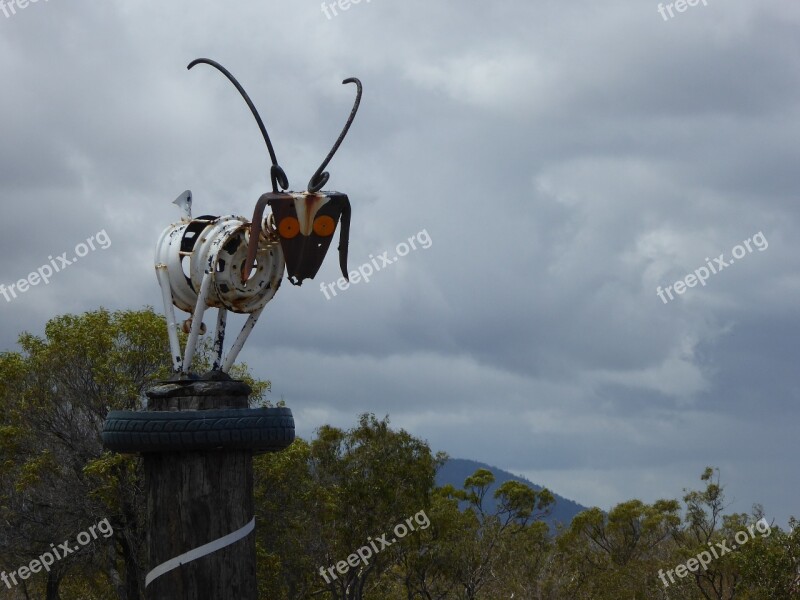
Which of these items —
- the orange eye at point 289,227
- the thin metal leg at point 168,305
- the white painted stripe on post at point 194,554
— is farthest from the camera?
the thin metal leg at point 168,305

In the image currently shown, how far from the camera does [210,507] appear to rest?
15.8 ft

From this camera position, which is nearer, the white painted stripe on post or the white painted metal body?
the white painted stripe on post

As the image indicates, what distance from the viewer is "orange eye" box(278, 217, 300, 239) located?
514 centimetres

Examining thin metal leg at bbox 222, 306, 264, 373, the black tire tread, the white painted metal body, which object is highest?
the white painted metal body

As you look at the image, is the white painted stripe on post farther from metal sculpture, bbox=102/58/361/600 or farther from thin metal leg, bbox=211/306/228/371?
thin metal leg, bbox=211/306/228/371

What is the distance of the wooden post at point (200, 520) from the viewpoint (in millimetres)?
4770

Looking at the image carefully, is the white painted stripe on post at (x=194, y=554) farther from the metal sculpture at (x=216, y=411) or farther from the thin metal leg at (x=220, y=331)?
the thin metal leg at (x=220, y=331)

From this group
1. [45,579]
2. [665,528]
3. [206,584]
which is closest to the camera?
[206,584]

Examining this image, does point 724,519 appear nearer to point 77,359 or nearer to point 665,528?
point 665,528

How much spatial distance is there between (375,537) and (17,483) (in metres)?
7.50

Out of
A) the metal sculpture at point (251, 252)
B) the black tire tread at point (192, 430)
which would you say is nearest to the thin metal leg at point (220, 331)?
the metal sculpture at point (251, 252)

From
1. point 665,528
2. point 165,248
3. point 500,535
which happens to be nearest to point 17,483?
point 500,535

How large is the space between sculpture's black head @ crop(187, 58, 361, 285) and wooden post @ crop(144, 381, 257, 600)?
944mm

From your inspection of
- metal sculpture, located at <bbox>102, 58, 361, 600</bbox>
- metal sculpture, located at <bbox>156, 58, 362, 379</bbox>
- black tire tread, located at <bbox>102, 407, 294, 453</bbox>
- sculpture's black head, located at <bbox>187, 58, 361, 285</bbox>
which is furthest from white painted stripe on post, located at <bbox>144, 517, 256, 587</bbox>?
sculpture's black head, located at <bbox>187, 58, 361, 285</bbox>
